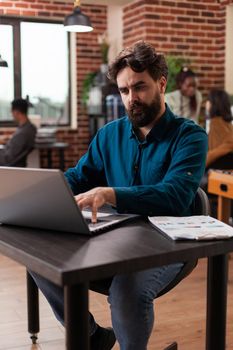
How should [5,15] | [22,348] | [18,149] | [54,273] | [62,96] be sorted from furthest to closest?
[62,96] → [5,15] → [18,149] → [22,348] → [54,273]

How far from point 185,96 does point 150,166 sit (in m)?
4.22

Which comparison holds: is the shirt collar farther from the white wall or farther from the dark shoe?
the white wall

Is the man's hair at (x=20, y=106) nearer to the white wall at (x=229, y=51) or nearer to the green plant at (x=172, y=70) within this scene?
the green plant at (x=172, y=70)

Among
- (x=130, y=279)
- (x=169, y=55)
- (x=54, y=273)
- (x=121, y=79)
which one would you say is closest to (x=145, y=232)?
(x=130, y=279)

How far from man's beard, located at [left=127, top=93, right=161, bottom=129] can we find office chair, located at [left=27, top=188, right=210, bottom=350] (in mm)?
335

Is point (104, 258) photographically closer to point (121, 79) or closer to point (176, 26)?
point (121, 79)

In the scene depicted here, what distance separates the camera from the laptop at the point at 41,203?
1.31 metres

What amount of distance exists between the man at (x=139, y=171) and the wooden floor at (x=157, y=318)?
52 cm

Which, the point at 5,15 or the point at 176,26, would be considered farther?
the point at 5,15

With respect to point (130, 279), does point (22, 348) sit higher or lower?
lower

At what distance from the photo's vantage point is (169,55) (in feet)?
20.2

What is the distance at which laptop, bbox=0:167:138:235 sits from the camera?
1.31m

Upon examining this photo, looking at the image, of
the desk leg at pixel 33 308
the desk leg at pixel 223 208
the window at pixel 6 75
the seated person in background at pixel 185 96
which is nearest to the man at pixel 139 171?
the desk leg at pixel 33 308

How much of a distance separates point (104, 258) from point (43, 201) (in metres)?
0.29
